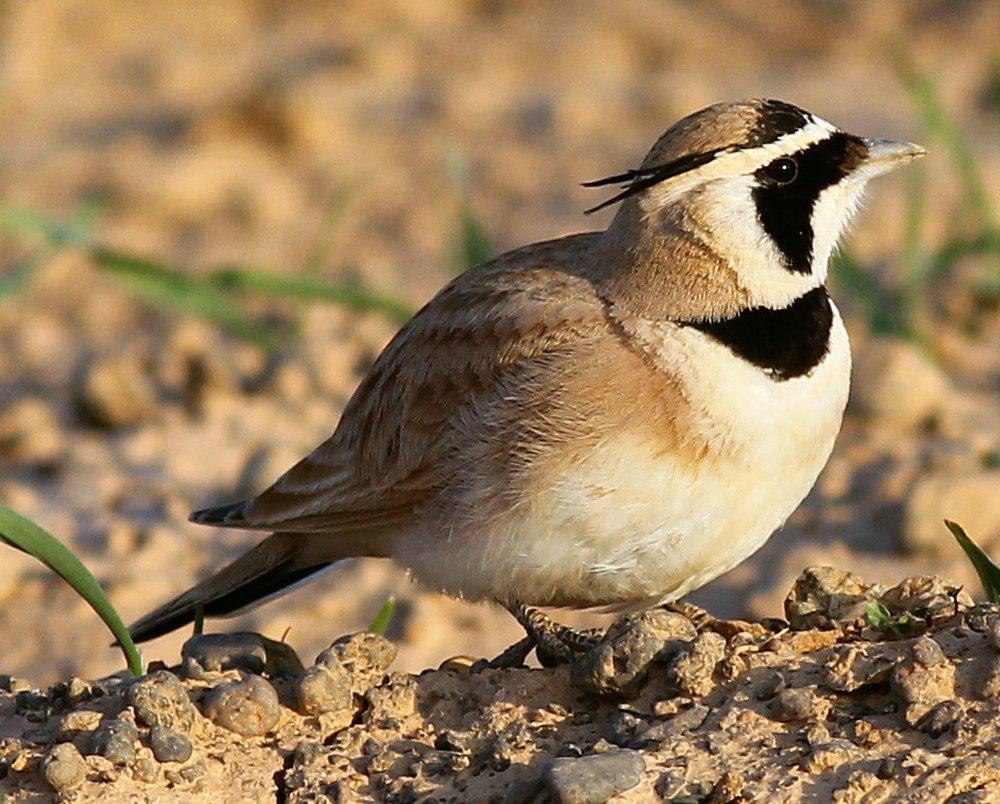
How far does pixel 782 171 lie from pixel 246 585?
1.93 m

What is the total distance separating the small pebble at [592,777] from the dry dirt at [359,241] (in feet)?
0.15

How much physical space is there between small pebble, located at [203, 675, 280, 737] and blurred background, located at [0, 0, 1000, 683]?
2.80ft

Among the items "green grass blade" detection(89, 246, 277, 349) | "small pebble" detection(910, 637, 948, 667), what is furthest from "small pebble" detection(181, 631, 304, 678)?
"green grass blade" detection(89, 246, 277, 349)

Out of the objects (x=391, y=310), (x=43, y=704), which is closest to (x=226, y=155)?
(x=391, y=310)

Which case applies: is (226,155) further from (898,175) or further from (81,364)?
(898,175)

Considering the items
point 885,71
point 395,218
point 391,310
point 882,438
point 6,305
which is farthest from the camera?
point 885,71

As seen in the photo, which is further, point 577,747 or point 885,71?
point 885,71

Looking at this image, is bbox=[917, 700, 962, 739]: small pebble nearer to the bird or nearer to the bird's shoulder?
the bird

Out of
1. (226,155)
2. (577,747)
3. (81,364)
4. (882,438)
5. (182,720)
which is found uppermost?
(226,155)

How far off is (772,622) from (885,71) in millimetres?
7017

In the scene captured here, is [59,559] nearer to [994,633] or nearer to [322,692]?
[322,692]

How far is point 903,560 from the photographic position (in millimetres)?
5996

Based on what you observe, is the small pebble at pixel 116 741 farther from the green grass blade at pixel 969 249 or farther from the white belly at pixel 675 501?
the green grass blade at pixel 969 249

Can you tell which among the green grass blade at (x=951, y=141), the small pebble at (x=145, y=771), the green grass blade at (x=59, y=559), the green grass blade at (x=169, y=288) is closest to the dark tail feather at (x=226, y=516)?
the green grass blade at (x=59, y=559)
